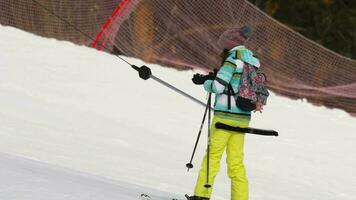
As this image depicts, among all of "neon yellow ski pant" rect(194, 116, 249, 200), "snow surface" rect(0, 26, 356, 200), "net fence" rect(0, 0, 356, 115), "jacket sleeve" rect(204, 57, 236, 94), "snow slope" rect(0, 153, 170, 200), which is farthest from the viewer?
"net fence" rect(0, 0, 356, 115)

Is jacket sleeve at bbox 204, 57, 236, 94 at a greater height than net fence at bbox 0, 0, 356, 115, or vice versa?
net fence at bbox 0, 0, 356, 115

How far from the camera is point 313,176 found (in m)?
10.2

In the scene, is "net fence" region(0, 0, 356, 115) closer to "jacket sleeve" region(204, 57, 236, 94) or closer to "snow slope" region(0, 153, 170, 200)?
"snow slope" region(0, 153, 170, 200)

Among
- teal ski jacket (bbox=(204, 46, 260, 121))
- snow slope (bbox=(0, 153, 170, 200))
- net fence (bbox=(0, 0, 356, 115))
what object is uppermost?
net fence (bbox=(0, 0, 356, 115))

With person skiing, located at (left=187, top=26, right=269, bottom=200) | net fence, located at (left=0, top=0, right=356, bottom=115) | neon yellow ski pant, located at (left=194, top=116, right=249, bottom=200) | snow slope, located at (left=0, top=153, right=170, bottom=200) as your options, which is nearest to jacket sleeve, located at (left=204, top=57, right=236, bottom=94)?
person skiing, located at (left=187, top=26, right=269, bottom=200)

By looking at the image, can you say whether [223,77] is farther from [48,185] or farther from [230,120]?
[48,185]

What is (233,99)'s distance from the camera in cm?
585

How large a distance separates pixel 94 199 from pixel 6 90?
6.81m

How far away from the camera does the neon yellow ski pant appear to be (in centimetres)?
594

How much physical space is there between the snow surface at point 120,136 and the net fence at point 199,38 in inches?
24.0

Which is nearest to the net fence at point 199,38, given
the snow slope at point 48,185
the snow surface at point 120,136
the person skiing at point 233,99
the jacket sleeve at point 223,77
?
the snow surface at point 120,136

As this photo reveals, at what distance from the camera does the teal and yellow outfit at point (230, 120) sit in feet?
19.1

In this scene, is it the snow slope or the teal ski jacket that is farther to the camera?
the teal ski jacket

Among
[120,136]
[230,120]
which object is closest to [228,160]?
[230,120]
